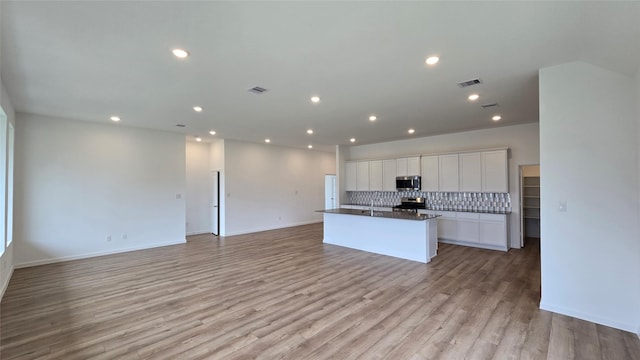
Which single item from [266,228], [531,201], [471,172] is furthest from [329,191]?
[531,201]

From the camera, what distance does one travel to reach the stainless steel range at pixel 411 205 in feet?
25.6

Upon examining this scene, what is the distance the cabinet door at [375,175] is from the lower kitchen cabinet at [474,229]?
191cm

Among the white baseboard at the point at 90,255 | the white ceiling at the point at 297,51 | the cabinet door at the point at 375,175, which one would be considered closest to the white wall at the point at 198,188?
the white baseboard at the point at 90,255

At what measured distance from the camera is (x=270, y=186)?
9.24 meters

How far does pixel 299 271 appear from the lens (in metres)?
4.79

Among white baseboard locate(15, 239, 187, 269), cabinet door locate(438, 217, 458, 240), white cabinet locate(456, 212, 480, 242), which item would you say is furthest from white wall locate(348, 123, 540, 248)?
white baseboard locate(15, 239, 187, 269)

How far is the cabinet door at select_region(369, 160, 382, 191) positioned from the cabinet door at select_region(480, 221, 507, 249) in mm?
2991

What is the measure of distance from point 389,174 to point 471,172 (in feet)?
7.31

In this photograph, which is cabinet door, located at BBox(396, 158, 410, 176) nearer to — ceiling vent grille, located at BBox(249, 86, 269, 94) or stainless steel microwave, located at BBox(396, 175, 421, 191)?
stainless steel microwave, located at BBox(396, 175, 421, 191)

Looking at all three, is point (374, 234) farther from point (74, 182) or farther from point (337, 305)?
point (74, 182)

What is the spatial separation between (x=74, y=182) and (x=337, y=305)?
588cm

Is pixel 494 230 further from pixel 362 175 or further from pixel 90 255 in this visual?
pixel 90 255

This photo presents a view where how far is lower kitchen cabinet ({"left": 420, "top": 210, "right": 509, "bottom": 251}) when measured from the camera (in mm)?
6191

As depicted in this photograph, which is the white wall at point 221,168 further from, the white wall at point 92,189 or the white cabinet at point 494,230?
the white cabinet at point 494,230
